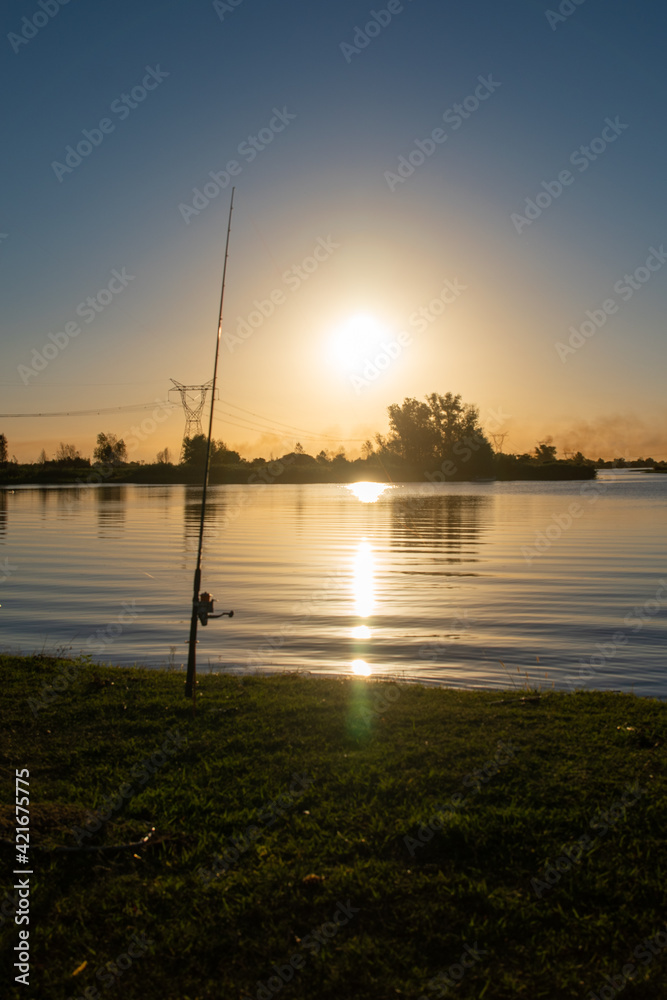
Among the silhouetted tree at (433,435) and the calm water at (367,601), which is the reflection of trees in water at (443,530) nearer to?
the calm water at (367,601)

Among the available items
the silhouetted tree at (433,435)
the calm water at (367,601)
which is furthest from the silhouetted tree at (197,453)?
the calm water at (367,601)

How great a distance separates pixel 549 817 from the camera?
5.73m

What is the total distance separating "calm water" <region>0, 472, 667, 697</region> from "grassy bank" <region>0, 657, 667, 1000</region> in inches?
180

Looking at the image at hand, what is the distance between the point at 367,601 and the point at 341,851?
15714 mm

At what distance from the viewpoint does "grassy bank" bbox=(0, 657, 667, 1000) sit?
4188 millimetres

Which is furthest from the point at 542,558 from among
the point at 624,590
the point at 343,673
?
the point at 343,673

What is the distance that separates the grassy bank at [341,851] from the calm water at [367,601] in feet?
15.0

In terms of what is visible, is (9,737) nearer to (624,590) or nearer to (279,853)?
(279,853)

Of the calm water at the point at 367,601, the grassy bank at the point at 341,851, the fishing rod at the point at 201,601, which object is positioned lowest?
the calm water at the point at 367,601

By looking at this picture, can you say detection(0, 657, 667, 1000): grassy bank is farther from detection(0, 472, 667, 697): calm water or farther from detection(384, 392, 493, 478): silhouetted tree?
detection(384, 392, 493, 478): silhouetted tree

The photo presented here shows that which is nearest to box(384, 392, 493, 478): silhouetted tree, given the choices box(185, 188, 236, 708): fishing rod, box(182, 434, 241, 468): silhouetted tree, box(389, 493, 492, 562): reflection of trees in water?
box(182, 434, 241, 468): silhouetted tree

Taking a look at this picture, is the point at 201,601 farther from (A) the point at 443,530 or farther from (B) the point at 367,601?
(A) the point at 443,530

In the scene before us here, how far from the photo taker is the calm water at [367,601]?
13578 millimetres

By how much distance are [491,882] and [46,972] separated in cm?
280
